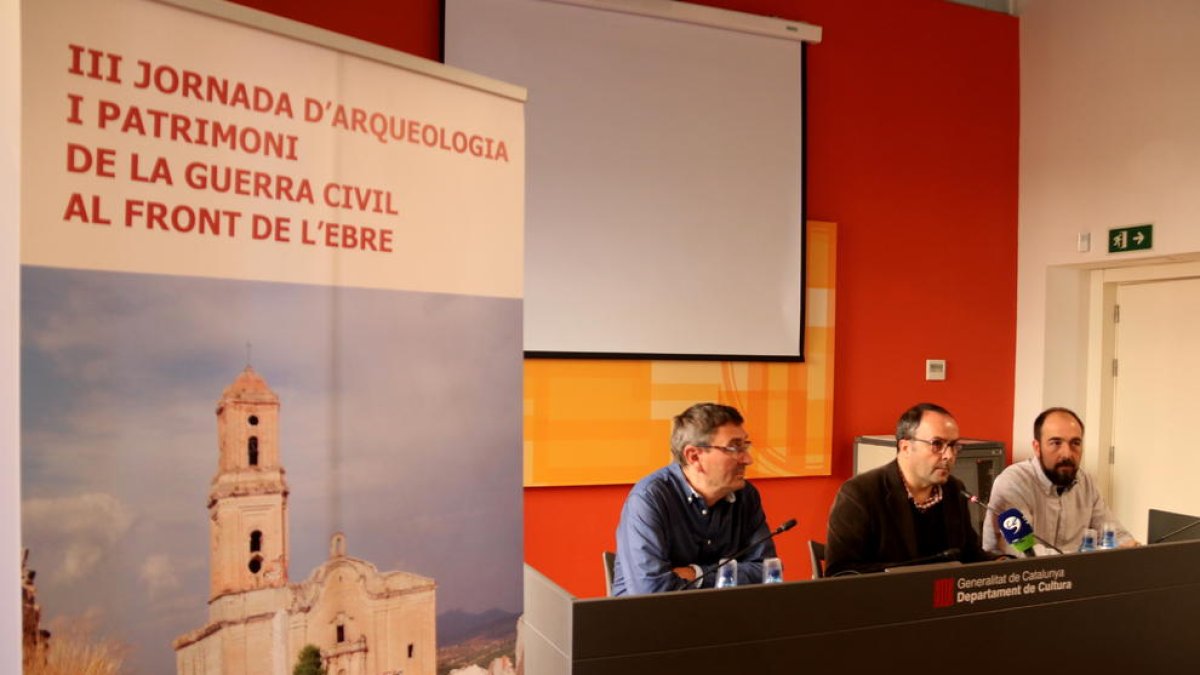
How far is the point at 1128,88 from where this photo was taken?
4.80 m

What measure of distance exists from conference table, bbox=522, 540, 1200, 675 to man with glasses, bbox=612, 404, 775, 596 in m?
0.77

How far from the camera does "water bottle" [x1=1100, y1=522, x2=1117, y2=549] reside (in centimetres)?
307

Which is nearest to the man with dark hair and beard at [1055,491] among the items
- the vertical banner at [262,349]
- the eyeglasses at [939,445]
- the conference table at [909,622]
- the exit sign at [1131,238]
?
the eyeglasses at [939,445]

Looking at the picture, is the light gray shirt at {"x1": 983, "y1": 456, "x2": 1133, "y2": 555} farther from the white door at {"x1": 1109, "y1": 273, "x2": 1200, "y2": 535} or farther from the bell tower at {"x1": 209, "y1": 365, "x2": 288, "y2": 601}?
the bell tower at {"x1": 209, "y1": 365, "x2": 288, "y2": 601}

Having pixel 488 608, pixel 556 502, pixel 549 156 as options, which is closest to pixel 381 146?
pixel 488 608

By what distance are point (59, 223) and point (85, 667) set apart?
603 millimetres

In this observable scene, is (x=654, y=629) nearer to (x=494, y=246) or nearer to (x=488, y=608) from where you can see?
(x=488, y=608)

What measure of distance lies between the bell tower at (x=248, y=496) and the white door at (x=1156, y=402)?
15.6 ft

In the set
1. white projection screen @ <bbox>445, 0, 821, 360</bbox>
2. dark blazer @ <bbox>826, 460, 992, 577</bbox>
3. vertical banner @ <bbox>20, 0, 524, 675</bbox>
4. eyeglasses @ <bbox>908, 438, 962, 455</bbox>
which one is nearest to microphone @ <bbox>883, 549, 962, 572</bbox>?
dark blazer @ <bbox>826, 460, 992, 577</bbox>

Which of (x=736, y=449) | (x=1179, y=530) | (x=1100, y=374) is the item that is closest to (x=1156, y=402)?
(x=1100, y=374)

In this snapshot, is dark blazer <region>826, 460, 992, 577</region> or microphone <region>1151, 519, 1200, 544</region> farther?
microphone <region>1151, 519, 1200, 544</region>

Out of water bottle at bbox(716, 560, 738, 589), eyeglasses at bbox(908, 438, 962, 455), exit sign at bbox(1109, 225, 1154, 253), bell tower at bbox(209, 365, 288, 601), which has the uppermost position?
exit sign at bbox(1109, 225, 1154, 253)

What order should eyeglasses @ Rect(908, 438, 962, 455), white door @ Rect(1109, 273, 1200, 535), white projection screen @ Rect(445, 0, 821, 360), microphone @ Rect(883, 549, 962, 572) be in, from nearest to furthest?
microphone @ Rect(883, 549, 962, 572)
eyeglasses @ Rect(908, 438, 962, 455)
white projection screen @ Rect(445, 0, 821, 360)
white door @ Rect(1109, 273, 1200, 535)

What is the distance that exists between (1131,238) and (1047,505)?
2058 millimetres
